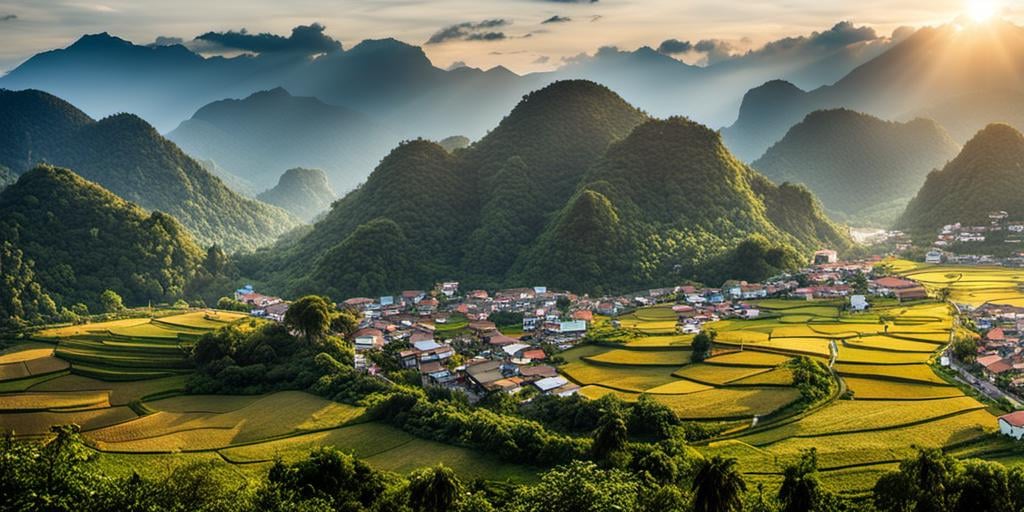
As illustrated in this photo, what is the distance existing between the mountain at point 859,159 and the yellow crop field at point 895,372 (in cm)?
8839

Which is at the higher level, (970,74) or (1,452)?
(970,74)

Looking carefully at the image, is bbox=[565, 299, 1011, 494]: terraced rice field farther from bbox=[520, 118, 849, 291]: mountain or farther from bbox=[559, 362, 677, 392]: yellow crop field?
bbox=[520, 118, 849, 291]: mountain

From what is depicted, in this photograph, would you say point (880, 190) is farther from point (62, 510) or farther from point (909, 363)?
point (62, 510)

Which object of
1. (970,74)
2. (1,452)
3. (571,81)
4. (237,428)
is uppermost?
(970,74)

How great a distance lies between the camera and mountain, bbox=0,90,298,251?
89438 mm

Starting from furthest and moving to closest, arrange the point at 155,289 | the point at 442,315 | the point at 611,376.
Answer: the point at 155,289
the point at 442,315
the point at 611,376

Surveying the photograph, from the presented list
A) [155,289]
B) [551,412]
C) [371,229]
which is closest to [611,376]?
[551,412]

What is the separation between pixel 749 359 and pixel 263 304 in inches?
1469

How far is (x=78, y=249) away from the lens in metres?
56.3

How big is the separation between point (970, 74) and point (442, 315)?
146681mm

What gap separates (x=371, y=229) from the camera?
192ft

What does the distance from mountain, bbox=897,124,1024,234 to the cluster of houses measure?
204ft

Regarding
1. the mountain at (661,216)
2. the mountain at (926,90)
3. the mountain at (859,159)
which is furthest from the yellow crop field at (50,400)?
the mountain at (926,90)

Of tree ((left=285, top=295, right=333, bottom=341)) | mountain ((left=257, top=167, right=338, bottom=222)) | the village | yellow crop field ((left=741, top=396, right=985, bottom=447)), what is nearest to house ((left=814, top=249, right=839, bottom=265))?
the village
